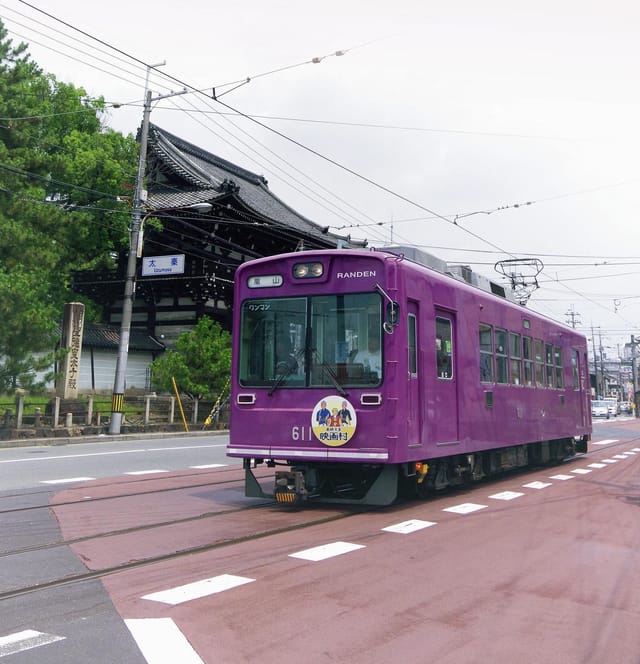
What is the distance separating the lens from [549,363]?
13438mm

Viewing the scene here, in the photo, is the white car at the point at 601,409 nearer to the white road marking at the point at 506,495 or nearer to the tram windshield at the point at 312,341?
the white road marking at the point at 506,495

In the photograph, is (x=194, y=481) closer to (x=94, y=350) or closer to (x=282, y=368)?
(x=282, y=368)

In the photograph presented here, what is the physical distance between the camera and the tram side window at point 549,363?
13266mm

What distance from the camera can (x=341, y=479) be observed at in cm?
829

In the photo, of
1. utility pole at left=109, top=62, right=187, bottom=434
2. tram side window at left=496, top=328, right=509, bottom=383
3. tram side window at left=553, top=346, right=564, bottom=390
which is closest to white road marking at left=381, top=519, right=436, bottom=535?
tram side window at left=496, top=328, right=509, bottom=383

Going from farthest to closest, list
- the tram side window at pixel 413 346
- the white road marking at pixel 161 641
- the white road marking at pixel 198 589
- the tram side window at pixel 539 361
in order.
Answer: the tram side window at pixel 539 361 → the tram side window at pixel 413 346 → the white road marking at pixel 198 589 → the white road marking at pixel 161 641

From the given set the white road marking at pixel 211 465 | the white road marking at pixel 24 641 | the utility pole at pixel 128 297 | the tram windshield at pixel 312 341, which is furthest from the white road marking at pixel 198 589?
the utility pole at pixel 128 297

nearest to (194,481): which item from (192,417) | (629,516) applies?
(629,516)

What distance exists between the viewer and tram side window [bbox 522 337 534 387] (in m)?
11.9

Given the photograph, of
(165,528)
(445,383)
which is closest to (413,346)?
(445,383)

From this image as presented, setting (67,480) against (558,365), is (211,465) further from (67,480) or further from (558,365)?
(558,365)

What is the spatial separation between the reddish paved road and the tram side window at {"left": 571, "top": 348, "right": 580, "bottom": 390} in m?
6.88

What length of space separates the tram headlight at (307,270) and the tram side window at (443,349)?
1.66 meters

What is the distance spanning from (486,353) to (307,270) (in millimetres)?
3360
